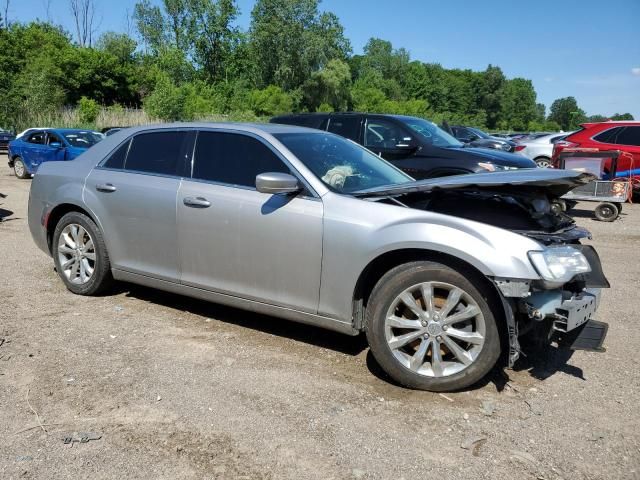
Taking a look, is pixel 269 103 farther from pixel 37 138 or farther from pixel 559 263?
pixel 559 263

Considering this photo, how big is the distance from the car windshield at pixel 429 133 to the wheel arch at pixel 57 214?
18.4ft

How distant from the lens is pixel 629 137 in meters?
12.9

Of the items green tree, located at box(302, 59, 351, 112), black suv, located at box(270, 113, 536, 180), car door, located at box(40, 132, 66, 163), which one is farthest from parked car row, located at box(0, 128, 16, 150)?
green tree, located at box(302, 59, 351, 112)

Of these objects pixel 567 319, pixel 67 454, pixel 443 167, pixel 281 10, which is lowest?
pixel 67 454

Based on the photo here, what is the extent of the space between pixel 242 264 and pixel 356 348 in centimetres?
109

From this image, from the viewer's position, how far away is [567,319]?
11.1 feet

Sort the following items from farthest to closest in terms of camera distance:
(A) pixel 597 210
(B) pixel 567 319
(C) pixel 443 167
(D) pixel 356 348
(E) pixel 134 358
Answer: (A) pixel 597 210 → (C) pixel 443 167 → (D) pixel 356 348 → (E) pixel 134 358 → (B) pixel 567 319

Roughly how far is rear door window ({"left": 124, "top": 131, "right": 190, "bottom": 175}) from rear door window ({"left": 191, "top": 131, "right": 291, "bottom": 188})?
0.59 feet

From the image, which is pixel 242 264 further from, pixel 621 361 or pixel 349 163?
pixel 621 361

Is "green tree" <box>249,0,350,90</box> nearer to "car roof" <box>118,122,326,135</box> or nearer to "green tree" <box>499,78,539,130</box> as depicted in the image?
"green tree" <box>499,78,539,130</box>

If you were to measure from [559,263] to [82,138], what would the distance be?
15.3 meters

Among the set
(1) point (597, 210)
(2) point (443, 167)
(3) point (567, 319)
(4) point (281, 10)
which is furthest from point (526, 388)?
(4) point (281, 10)

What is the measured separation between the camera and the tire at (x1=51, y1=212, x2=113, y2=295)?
5.28 meters

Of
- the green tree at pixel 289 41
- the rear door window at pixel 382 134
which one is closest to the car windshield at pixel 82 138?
the rear door window at pixel 382 134
